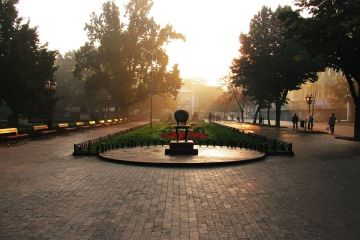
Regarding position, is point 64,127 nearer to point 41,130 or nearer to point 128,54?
point 41,130

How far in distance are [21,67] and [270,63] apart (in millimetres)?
25838

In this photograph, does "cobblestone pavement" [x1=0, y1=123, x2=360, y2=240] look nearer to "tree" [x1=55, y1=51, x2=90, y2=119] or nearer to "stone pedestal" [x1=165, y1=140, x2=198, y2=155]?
"stone pedestal" [x1=165, y1=140, x2=198, y2=155]

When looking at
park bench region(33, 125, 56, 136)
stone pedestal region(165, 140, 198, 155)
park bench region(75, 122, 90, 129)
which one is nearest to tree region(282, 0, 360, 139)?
stone pedestal region(165, 140, 198, 155)

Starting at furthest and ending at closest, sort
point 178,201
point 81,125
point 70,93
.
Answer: point 70,93, point 81,125, point 178,201

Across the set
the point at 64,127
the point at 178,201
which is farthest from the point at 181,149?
the point at 64,127

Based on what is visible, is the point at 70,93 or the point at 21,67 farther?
the point at 70,93

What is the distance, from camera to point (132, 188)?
370 inches

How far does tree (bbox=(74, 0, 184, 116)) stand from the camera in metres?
55.6

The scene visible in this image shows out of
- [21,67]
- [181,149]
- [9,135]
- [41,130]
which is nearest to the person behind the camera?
[181,149]

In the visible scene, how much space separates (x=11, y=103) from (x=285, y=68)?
2827 cm

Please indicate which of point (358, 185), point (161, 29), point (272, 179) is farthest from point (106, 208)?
point (161, 29)

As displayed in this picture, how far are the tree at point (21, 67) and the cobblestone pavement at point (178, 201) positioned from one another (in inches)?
1009

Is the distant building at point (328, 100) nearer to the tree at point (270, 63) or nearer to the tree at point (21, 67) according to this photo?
the tree at point (270, 63)

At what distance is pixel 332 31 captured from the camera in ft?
→ 76.8
